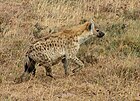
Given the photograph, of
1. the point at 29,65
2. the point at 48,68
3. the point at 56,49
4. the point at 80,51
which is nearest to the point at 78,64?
the point at 56,49

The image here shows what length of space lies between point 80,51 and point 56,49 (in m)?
1.92

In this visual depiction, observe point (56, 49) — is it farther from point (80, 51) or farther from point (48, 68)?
point (80, 51)

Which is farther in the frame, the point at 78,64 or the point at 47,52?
the point at 78,64

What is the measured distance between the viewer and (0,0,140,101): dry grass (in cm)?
803

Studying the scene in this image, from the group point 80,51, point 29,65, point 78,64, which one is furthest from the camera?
point 80,51

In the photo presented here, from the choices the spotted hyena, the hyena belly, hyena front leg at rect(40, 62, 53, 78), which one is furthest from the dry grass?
the hyena belly

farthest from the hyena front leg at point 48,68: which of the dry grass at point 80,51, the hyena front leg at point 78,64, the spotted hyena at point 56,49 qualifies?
the hyena front leg at point 78,64

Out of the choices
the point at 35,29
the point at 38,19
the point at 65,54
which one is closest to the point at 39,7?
the point at 38,19

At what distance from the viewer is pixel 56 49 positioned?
8.95 m

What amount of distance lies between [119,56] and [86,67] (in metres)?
0.99

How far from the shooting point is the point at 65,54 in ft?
29.9

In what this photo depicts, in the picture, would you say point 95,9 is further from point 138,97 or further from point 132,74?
point 138,97

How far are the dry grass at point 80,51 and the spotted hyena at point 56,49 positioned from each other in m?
0.28

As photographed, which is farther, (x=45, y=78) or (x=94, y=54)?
(x=94, y=54)
